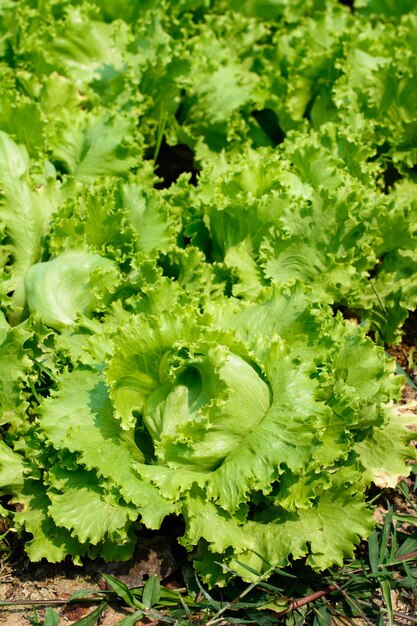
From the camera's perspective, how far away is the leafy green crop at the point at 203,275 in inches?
120

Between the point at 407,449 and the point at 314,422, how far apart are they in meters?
0.68

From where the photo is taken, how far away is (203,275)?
3824 millimetres

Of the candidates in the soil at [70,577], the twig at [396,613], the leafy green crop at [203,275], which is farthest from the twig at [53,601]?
the twig at [396,613]

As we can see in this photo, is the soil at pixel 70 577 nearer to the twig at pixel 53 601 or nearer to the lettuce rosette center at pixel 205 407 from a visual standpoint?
the twig at pixel 53 601

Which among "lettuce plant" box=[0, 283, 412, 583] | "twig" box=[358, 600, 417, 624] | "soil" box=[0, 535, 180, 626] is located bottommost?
"soil" box=[0, 535, 180, 626]

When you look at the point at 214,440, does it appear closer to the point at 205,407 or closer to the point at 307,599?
the point at 205,407

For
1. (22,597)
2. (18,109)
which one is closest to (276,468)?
(22,597)

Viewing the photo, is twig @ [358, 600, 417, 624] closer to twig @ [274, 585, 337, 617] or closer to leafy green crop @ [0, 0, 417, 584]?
twig @ [274, 585, 337, 617]

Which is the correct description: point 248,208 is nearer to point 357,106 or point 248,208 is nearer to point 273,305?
point 273,305

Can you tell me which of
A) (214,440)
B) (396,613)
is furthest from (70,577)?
(396,613)

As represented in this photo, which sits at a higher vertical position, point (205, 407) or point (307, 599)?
point (205, 407)

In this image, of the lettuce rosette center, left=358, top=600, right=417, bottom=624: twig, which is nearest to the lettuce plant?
the lettuce rosette center

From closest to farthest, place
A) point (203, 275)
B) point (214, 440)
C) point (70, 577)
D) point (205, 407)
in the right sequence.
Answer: point (205, 407)
point (214, 440)
point (70, 577)
point (203, 275)

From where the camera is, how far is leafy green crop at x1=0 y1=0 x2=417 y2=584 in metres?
3.04
